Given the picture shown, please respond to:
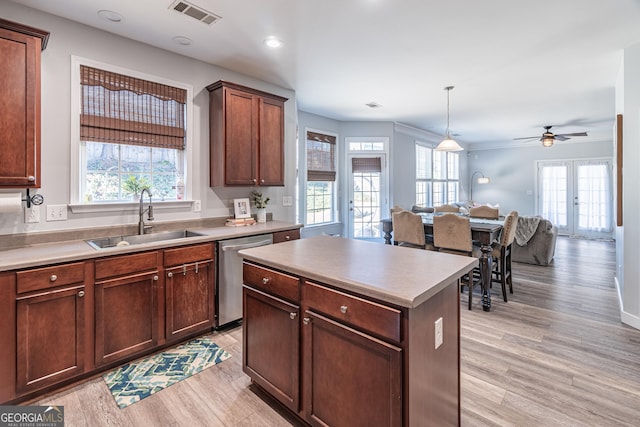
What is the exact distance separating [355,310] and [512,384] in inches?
Answer: 62.5

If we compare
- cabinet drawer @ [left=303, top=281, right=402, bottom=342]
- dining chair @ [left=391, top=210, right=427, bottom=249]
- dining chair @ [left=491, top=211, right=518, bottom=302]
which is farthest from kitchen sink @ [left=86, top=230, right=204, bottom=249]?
dining chair @ [left=491, top=211, right=518, bottom=302]

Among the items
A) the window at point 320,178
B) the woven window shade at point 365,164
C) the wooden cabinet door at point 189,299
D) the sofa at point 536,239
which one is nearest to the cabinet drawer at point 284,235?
the wooden cabinet door at point 189,299

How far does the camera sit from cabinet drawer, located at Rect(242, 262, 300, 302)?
173 cm

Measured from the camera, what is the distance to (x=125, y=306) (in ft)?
7.74

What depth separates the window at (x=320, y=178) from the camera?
5668 millimetres

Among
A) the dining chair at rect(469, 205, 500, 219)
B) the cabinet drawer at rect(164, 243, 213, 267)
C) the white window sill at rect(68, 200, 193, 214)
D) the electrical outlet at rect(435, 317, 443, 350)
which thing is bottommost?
the electrical outlet at rect(435, 317, 443, 350)

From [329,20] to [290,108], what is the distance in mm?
1802

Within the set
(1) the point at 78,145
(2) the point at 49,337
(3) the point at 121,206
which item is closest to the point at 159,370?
(2) the point at 49,337

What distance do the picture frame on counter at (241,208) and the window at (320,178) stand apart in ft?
6.83

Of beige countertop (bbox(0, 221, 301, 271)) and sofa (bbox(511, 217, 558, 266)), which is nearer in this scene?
beige countertop (bbox(0, 221, 301, 271))

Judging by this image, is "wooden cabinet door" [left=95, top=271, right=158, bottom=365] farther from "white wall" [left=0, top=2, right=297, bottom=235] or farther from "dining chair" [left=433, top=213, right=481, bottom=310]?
"dining chair" [left=433, top=213, right=481, bottom=310]

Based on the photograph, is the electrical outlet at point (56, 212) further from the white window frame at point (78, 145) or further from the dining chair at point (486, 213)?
the dining chair at point (486, 213)

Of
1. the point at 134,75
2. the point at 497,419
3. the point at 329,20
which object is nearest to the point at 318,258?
the point at 497,419

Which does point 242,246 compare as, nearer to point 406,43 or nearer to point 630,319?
point 406,43
